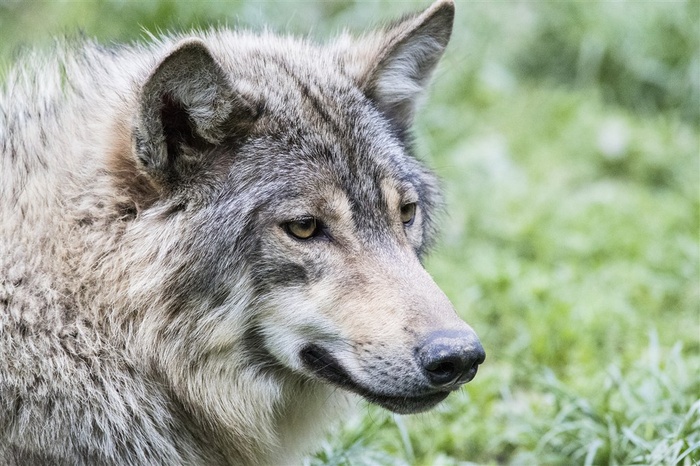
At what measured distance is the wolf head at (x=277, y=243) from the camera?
3.47 meters

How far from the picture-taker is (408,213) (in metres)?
4.12

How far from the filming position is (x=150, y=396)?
3742mm

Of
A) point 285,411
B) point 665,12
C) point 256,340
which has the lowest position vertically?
point 285,411

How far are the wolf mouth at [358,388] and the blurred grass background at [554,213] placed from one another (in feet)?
3.10

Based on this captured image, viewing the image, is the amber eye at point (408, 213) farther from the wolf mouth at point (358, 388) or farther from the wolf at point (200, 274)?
the wolf mouth at point (358, 388)

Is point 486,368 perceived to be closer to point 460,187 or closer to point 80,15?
point 460,187

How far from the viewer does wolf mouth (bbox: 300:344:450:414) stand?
141 inches

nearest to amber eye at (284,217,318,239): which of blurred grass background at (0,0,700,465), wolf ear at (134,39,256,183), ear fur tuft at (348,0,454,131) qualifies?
wolf ear at (134,39,256,183)

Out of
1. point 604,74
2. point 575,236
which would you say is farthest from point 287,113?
point 604,74

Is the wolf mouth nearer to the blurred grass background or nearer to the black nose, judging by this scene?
the black nose

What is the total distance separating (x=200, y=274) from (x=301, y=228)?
0.47m

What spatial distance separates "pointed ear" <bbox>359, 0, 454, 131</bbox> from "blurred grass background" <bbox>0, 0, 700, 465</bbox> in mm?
942

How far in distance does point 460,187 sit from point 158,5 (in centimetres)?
343

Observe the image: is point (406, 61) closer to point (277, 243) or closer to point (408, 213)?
point (408, 213)
